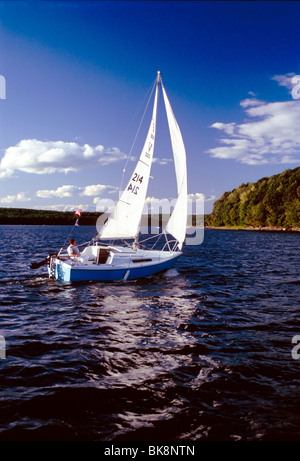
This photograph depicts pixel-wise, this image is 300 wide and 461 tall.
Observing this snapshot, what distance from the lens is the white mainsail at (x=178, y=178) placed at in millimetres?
21719

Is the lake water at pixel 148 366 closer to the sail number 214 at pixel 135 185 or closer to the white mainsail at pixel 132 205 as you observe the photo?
the white mainsail at pixel 132 205

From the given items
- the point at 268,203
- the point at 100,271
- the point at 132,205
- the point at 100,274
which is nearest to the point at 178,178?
the point at 132,205

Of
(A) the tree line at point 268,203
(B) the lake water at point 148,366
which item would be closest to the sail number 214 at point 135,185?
(B) the lake water at point 148,366

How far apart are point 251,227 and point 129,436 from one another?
486 feet

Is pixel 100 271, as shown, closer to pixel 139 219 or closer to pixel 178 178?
pixel 139 219

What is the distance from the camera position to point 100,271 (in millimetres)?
19641

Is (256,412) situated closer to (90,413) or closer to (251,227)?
(90,413)

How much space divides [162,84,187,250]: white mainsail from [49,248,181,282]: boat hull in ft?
8.88

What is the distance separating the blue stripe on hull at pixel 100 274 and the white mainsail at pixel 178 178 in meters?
3.17

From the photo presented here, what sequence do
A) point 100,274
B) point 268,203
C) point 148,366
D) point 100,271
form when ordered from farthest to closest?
1. point 268,203
2. point 100,274
3. point 100,271
4. point 148,366

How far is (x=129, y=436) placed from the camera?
612 centimetres

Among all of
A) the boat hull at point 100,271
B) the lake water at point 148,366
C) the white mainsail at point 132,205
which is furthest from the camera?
the white mainsail at point 132,205

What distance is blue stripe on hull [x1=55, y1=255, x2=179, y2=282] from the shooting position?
63.2 ft

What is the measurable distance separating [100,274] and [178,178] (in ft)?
29.5
